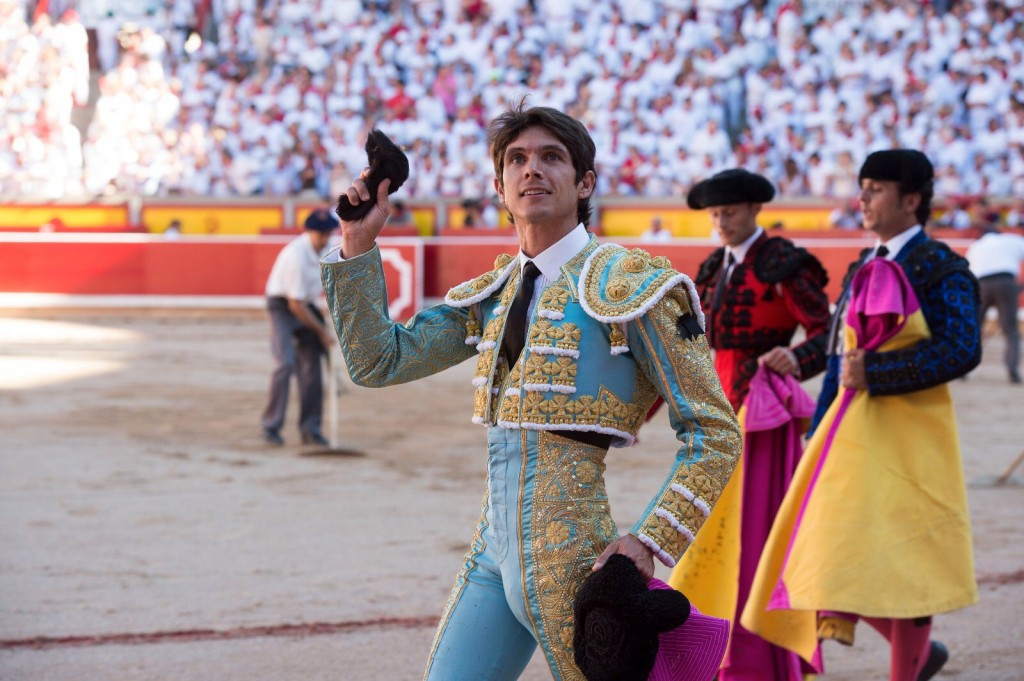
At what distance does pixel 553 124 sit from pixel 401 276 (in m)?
12.8

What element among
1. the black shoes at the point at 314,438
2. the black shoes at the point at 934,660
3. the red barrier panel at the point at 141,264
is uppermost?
the red barrier panel at the point at 141,264

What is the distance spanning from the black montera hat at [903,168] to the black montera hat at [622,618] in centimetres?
178

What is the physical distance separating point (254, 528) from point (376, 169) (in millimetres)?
3655

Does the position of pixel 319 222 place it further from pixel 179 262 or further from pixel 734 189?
pixel 179 262

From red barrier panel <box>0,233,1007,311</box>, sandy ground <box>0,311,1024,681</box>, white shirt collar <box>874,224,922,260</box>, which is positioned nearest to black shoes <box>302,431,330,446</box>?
sandy ground <box>0,311,1024,681</box>

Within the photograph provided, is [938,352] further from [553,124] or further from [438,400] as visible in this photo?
[438,400]

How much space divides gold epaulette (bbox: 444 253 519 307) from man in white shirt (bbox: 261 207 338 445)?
5072 mm

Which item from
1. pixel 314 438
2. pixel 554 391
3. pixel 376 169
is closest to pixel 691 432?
pixel 554 391

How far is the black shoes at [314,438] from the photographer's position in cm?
769

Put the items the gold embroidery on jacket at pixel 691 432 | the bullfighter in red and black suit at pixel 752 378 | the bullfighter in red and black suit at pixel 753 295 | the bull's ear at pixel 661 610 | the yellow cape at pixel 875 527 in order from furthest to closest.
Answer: the bullfighter in red and black suit at pixel 753 295, the bullfighter in red and black suit at pixel 752 378, the yellow cape at pixel 875 527, the gold embroidery on jacket at pixel 691 432, the bull's ear at pixel 661 610

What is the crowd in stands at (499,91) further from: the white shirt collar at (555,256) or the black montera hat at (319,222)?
the white shirt collar at (555,256)

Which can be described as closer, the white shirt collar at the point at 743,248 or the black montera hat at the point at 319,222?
the white shirt collar at the point at 743,248

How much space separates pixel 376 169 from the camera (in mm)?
2225

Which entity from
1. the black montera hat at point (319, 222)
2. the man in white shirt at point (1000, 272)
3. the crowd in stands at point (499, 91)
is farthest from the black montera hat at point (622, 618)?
the crowd in stands at point (499, 91)
